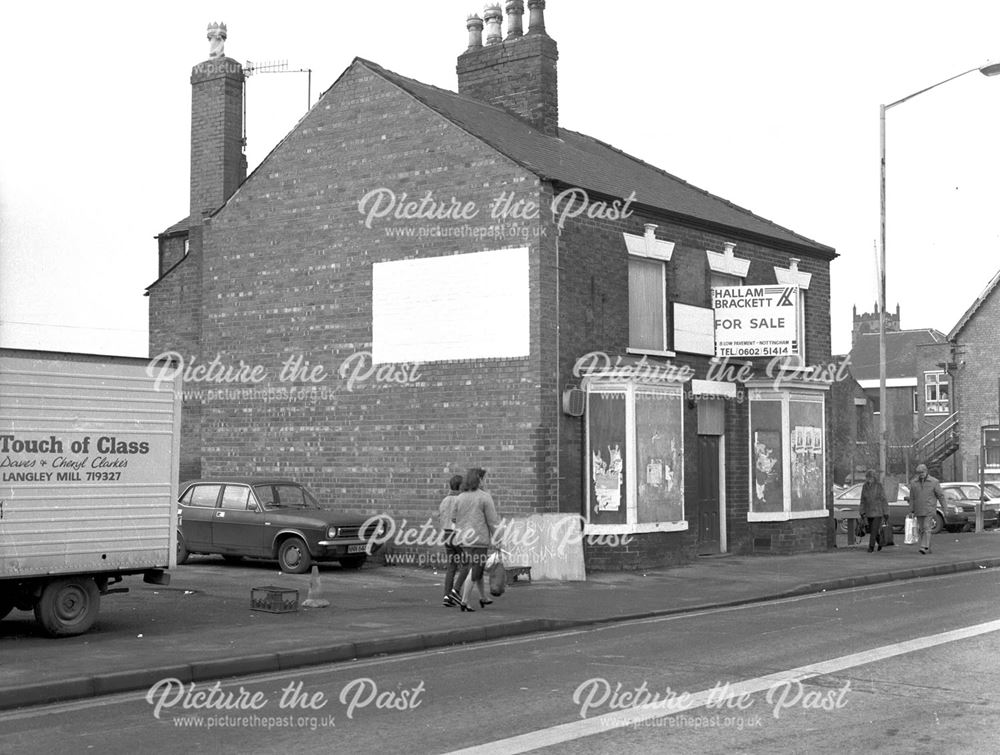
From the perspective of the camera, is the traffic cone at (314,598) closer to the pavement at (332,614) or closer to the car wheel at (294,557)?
the pavement at (332,614)

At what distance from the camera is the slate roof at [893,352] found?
70.9 meters

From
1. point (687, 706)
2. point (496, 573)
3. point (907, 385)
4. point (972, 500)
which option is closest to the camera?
point (687, 706)

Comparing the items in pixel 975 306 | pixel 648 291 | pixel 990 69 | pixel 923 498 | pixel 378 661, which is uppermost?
pixel 990 69

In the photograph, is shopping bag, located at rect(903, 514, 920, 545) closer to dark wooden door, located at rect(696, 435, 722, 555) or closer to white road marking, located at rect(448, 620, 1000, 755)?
dark wooden door, located at rect(696, 435, 722, 555)

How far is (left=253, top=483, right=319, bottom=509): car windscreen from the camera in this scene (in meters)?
19.9

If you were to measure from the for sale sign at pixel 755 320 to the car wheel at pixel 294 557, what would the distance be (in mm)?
8816

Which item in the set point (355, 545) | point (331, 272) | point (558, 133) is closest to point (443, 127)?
point (331, 272)

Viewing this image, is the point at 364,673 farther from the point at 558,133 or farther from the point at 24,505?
the point at 558,133

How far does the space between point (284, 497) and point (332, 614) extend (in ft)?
20.1

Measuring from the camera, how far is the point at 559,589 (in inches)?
693

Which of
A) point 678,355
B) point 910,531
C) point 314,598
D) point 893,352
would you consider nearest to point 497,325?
point 678,355

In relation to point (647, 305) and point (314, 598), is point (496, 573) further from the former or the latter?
point (647, 305)

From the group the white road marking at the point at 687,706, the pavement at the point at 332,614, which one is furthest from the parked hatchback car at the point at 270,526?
the white road marking at the point at 687,706

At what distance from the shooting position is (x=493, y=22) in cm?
2548
